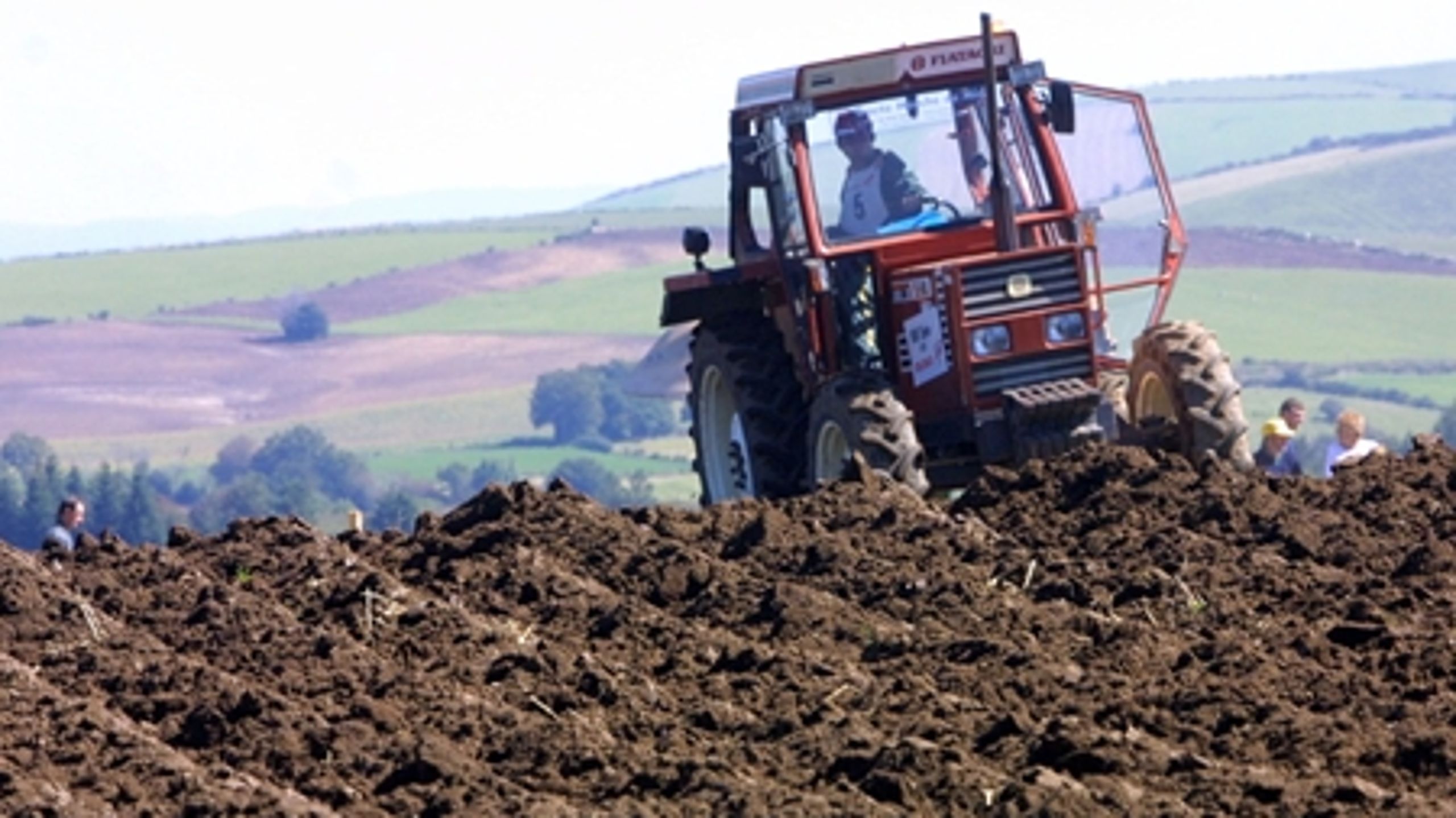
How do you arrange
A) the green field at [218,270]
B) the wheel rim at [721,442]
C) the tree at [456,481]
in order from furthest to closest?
the green field at [218,270] < the tree at [456,481] < the wheel rim at [721,442]

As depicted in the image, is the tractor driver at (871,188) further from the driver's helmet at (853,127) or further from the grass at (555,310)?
the grass at (555,310)

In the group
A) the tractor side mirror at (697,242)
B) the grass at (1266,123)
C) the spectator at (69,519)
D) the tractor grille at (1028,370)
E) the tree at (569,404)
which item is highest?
the tractor side mirror at (697,242)

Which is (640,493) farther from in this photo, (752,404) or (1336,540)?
(1336,540)

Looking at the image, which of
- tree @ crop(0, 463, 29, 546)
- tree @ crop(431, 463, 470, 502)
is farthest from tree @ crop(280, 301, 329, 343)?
tree @ crop(0, 463, 29, 546)

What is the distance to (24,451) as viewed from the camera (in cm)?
7006

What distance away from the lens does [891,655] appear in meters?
9.70

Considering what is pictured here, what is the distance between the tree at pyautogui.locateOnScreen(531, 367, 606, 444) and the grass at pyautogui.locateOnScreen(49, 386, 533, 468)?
1498 millimetres

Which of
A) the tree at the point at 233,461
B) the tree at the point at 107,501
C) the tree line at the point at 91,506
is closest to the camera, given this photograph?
the tree line at the point at 91,506

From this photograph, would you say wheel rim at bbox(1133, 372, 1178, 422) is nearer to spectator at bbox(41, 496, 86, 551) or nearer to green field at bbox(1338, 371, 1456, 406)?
spectator at bbox(41, 496, 86, 551)

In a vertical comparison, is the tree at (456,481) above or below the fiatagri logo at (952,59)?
below

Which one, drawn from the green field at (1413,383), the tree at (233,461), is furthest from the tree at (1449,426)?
the tree at (233,461)

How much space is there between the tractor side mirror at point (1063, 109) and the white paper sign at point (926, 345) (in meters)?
1.22

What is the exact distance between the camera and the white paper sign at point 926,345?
1391 centimetres

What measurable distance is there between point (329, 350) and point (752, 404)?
240ft
